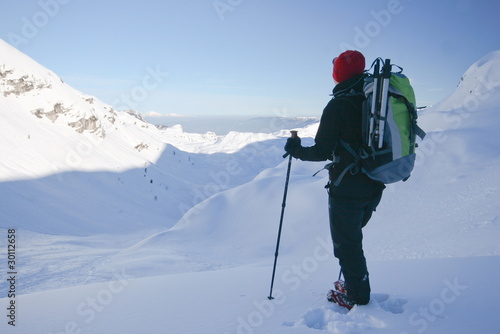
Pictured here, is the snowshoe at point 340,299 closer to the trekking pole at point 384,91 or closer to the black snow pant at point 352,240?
the black snow pant at point 352,240

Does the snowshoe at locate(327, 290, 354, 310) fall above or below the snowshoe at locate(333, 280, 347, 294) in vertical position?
below

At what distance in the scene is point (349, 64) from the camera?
8.86 feet

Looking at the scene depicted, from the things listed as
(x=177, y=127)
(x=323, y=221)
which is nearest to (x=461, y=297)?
(x=323, y=221)

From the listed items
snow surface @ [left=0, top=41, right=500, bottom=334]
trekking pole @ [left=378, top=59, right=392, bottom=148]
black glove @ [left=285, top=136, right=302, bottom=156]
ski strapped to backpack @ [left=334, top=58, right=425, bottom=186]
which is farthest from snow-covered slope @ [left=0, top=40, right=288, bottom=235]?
trekking pole @ [left=378, top=59, right=392, bottom=148]

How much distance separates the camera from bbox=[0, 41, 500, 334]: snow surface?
8.48 feet

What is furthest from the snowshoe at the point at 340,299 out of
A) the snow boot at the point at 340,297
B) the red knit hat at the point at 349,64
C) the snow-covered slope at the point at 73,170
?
the snow-covered slope at the point at 73,170

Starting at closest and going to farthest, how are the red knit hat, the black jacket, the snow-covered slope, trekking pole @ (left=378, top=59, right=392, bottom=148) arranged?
trekking pole @ (left=378, top=59, right=392, bottom=148)
the black jacket
the red knit hat
the snow-covered slope

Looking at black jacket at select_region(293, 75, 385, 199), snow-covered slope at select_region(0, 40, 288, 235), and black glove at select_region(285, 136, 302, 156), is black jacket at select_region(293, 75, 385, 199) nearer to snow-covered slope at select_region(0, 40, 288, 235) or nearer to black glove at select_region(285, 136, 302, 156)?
black glove at select_region(285, 136, 302, 156)

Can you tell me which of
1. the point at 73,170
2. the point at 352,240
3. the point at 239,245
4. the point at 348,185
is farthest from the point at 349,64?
the point at 73,170

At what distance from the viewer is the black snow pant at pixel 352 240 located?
2564 millimetres

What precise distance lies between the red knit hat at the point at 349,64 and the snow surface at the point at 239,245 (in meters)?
2.03

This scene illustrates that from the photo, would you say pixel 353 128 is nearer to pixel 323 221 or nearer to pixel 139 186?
pixel 323 221

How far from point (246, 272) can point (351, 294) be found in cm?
185

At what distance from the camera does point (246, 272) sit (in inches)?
163
